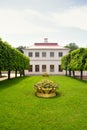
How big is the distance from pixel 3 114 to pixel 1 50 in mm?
12411

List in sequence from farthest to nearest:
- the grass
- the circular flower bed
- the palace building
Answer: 1. the palace building
2. the circular flower bed
3. the grass

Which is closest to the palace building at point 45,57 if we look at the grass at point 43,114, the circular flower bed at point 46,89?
the circular flower bed at point 46,89

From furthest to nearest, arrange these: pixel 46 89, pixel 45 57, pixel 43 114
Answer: pixel 45 57, pixel 46 89, pixel 43 114

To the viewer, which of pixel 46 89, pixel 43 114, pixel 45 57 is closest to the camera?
pixel 43 114

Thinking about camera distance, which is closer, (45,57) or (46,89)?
(46,89)

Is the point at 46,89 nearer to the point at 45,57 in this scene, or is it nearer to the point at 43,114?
the point at 43,114

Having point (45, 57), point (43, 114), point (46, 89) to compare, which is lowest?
point (45, 57)

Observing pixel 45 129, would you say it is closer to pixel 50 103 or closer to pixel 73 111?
pixel 73 111

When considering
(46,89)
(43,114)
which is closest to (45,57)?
(46,89)

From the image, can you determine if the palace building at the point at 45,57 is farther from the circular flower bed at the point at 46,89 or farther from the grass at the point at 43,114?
the grass at the point at 43,114

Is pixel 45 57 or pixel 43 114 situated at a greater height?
pixel 43 114

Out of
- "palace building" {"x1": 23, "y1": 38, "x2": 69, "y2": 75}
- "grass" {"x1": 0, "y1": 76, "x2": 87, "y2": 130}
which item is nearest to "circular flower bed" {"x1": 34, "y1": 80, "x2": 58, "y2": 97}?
"grass" {"x1": 0, "y1": 76, "x2": 87, "y2": 130}

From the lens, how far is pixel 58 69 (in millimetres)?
54719

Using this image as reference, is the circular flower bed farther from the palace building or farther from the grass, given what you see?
the palace building
